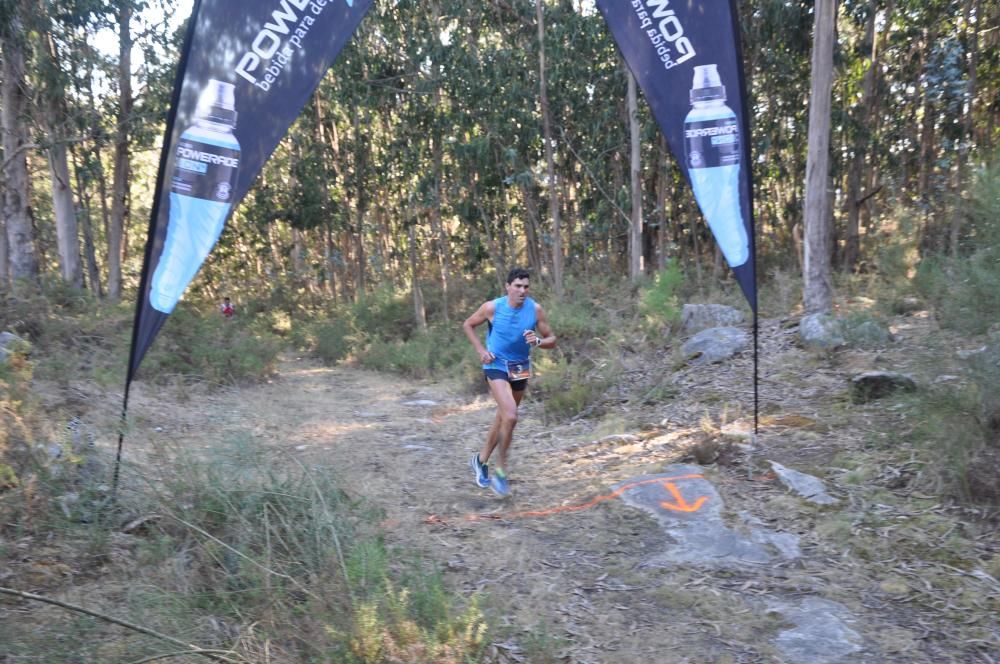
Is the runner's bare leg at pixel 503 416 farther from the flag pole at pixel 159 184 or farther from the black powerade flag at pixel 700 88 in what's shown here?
the flag pole at pixel 159 184

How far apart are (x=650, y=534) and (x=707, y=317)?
21.2 feet

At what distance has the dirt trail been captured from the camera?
13.7ft

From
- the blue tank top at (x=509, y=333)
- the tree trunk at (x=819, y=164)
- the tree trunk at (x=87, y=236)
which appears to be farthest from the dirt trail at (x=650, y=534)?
the tree trunk at (x=87, y=236)

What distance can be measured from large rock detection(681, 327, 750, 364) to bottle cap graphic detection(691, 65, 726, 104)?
4446 mm

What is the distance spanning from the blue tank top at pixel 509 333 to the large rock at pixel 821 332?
13.9ft

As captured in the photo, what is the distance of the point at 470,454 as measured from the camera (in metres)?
8.08

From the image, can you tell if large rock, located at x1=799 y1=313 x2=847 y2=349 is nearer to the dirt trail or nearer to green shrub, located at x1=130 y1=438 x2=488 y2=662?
the dirt trail

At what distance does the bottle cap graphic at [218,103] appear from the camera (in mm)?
5051

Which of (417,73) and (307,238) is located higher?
(417,73)

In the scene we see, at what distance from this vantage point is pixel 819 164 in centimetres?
1072

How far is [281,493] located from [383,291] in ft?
52.3

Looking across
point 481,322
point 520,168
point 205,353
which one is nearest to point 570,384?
point 481,322

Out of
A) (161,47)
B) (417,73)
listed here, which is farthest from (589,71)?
(161,47)

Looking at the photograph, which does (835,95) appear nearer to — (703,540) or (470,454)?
(470,454)
